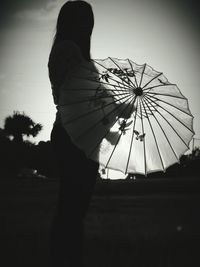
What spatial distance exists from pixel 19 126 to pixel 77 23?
41992 millimetres

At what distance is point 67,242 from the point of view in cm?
255

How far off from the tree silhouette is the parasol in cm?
4126

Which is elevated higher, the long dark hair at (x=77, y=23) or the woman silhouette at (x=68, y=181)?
the long dark hair at (x=77, y=23)

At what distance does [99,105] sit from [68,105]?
33cm

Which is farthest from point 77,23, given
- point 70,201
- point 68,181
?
point 70,201

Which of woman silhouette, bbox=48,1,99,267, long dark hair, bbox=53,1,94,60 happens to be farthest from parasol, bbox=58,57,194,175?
long dark hair, bbox=53,1,94,60

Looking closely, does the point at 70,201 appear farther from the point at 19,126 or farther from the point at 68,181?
the point at 19,126

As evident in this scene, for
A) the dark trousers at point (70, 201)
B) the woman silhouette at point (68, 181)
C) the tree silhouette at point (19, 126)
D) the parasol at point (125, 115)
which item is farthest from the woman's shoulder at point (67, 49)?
the tree silhouette at point (19, 126)

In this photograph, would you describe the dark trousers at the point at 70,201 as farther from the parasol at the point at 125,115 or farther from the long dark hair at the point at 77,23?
the long dark hair at the point at 77,23

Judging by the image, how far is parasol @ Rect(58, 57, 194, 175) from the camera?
2770 millimetres

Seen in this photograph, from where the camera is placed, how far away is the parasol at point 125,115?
2.77m

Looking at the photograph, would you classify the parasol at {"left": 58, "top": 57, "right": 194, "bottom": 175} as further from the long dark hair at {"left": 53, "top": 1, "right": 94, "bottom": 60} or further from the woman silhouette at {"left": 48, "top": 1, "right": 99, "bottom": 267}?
the long dark hair at {"left": 53, "top": 1, "right": 94, "bottom": 60}

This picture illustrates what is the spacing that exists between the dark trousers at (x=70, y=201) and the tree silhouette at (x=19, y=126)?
42.0m

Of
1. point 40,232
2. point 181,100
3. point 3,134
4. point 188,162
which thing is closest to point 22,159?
point 3,134
